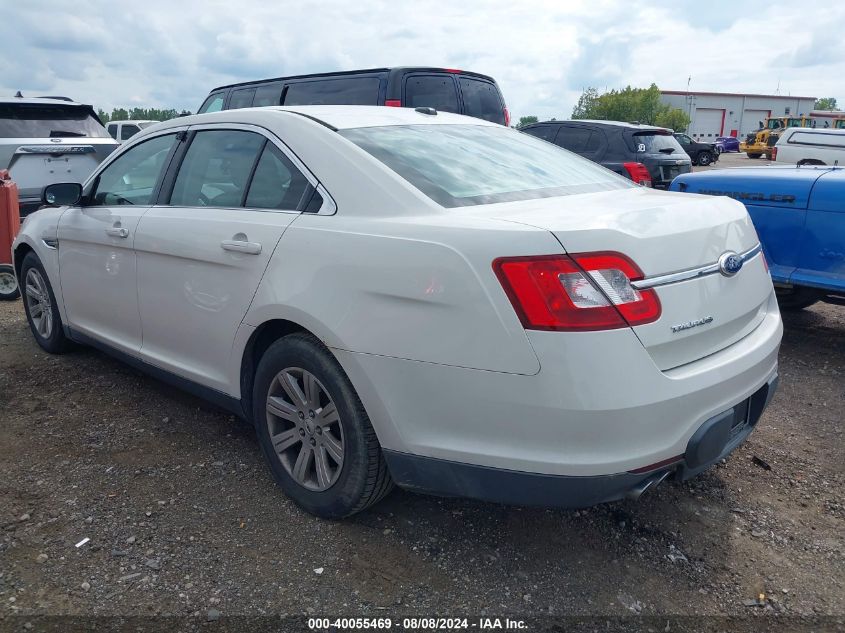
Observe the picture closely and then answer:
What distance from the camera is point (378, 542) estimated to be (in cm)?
275

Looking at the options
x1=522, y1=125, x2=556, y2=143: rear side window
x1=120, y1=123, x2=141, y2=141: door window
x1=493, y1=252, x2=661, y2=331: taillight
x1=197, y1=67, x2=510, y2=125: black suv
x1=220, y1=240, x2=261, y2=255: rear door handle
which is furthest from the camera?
x1=120, y1=123, x2=141, y2=141: door window

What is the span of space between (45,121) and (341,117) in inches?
270

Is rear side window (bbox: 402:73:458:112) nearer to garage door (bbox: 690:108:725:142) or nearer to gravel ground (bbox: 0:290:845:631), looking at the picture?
gravel ground (bbox: 0:290:845:631)

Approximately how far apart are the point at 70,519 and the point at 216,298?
3.48ft

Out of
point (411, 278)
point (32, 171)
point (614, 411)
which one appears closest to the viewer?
point (614, 411)

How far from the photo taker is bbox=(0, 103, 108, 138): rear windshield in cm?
821

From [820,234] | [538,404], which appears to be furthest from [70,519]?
[820,234]

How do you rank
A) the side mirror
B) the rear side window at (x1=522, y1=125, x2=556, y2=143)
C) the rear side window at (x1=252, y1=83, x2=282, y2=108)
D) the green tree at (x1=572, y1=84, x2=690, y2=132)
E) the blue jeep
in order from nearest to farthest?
the side mirror
the blue jeep
the rear side window at (x1=252, y1=83, x2=282, y2=108)
the rear side window at (x1=522, y1=125, x2=556, y2=143)
the green tree at (x1=572, y1=84, x2=690, y2=132)

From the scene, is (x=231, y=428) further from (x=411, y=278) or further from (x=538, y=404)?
(x=538, y=404)

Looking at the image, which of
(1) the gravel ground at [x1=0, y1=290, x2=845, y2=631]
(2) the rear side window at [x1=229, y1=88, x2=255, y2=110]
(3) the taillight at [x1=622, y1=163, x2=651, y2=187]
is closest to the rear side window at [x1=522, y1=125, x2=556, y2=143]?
(3) the taillight at [x1=622, y1=163, x2=651, y2=187]

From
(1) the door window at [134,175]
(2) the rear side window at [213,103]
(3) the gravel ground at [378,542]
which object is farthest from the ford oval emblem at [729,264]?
(2) the rear side window at [213,103]

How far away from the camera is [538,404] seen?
7.09 feet

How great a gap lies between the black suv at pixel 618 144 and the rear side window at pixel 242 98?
4.61 m

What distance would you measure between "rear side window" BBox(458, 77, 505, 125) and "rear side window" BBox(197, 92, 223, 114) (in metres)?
3.70
